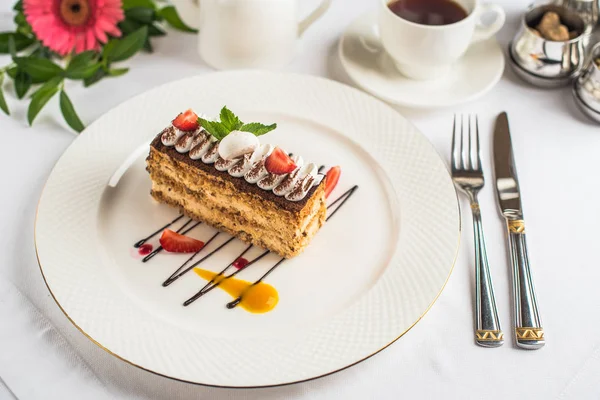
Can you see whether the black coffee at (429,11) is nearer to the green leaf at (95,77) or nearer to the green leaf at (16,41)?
the green leaf at (95,77)

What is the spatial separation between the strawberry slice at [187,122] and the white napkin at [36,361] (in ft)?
2.59

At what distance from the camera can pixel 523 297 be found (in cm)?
194

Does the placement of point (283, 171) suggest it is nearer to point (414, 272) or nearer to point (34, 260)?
point (414, 272)

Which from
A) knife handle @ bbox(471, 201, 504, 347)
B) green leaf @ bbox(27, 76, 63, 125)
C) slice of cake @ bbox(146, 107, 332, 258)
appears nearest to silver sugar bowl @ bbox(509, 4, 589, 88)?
knife handle @ bbox(471, 201, 504, 347)

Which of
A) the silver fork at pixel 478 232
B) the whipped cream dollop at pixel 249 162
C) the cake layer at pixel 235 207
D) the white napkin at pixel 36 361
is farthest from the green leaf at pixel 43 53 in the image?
the silver fork at pixel 478 232

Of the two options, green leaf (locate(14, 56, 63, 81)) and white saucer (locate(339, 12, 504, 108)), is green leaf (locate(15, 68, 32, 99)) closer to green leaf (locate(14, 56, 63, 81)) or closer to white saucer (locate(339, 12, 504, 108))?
green leaf (locate(14, 56, 63, 81))

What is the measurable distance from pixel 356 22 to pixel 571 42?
98 cm

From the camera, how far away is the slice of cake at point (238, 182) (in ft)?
6.64

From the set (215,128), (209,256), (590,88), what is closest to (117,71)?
(215,128)

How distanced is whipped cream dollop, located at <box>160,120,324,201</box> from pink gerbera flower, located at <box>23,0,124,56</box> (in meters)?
0.89

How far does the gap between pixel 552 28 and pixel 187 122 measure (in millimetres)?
1672

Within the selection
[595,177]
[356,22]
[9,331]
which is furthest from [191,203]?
[595,177]

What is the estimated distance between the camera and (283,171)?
202cm

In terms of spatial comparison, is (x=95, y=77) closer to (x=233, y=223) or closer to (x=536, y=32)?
(x=233, y=223)
